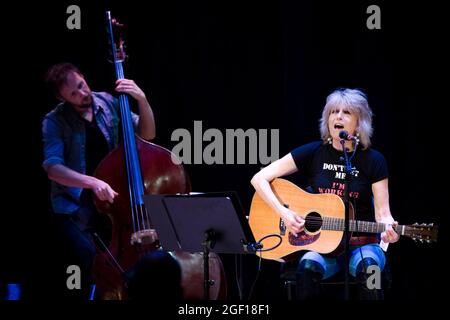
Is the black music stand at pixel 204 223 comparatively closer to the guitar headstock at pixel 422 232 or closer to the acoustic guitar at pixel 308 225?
the acoustic guitar at pixel 308 225

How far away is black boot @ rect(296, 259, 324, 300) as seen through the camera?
399 cm

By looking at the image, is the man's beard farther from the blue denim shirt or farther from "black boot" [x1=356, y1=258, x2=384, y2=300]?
"black boot" [x1=356, y1=258, x2=384, y2=300]

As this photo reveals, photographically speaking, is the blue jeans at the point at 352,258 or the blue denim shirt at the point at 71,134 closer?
the blue jeans at the point at 352,258

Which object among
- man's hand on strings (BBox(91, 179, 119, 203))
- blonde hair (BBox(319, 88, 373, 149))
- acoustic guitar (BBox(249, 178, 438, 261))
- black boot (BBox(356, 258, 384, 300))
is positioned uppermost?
blonde hair (BBox(319, 88, 373, 149))

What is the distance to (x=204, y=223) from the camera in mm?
3486

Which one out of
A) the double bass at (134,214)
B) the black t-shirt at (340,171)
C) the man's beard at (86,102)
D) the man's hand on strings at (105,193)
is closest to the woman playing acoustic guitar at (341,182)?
the black t-shirt at (340,171)

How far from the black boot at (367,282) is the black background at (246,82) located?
101 centimetres

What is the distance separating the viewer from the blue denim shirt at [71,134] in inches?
178

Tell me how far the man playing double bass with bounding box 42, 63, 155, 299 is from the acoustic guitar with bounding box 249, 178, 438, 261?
3.16 feet

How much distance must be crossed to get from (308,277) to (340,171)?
2.43ft

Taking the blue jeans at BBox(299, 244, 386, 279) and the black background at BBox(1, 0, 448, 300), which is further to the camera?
the black background at BBox(1, 0, 448, 300)

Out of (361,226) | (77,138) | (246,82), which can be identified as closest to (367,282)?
(361,226)

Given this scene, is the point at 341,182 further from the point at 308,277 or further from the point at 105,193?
the point at 105,193

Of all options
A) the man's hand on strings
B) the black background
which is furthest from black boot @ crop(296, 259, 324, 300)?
the man's hand on strings
